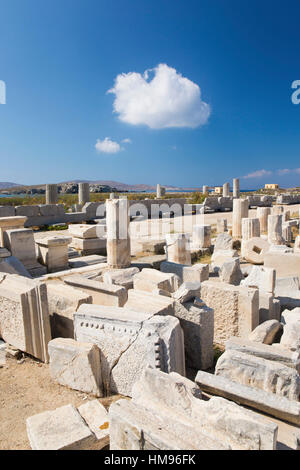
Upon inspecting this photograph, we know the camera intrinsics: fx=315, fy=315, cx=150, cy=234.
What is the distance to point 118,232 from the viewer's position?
22.3 ft

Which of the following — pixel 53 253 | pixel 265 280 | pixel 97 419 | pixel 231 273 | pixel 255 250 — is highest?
pixel 53 253

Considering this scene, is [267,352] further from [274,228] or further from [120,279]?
[274,228]

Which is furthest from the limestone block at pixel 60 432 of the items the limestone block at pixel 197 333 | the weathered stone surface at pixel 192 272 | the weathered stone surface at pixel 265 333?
the weathered stone surface at pixel 192 272

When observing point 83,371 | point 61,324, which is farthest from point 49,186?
point 83,371

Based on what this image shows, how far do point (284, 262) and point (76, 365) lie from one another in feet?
18.1

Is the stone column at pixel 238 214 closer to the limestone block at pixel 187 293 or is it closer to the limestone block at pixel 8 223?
the limestone block at pixel 8 223

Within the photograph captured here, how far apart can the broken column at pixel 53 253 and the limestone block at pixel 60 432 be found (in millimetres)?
5069

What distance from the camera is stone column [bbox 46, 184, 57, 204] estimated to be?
16688 millimetres

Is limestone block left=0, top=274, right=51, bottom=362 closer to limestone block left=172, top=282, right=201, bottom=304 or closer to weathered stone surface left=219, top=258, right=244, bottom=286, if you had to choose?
limestone block left=172, top=282, right=201, bottom=304

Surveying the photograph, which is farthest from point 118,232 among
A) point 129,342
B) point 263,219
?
point 263,219

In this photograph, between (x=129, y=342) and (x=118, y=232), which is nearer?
(x=129, y=342)

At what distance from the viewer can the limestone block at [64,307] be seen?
3.68 meters
